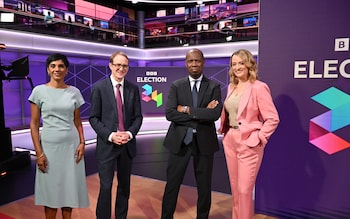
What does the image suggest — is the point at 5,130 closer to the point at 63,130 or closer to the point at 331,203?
the point at 63,130

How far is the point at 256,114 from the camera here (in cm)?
225

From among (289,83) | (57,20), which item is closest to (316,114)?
(289,83)

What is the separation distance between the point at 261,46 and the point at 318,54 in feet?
1.77

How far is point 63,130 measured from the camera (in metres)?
2.15

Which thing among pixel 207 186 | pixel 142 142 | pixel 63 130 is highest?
pixel 63 130

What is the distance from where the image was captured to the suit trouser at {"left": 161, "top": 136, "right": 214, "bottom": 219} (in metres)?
2.50

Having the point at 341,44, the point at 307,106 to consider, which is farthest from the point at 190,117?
the point at 341,44

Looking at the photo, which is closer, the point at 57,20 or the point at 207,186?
the point at 207,186

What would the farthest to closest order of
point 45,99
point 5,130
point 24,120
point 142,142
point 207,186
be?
1. point 24,120
2. point 142,142
3. point 5,130
4. point 207,186
5. point 45,99

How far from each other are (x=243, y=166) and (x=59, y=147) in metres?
1.37

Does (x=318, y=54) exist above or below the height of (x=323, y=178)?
above

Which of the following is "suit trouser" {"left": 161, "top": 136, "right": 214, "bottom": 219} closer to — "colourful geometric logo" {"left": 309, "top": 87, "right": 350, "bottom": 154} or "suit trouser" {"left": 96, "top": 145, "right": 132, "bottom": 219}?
"suit trouser" {"left": 96, "top": 145, "right": 132, "bottom": 219}

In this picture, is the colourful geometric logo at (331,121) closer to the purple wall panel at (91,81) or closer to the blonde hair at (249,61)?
the blonde hair at (249,61)

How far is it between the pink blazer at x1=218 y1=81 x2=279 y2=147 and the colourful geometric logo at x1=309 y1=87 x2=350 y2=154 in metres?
0.75
